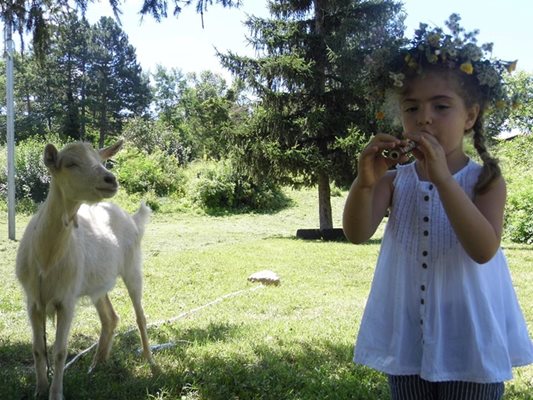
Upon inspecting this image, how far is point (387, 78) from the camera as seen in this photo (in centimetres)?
207

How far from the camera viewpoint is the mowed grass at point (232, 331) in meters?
3.58

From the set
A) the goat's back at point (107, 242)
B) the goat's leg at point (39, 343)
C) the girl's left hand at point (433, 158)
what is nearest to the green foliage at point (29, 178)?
the goat's back at point (107, 242)

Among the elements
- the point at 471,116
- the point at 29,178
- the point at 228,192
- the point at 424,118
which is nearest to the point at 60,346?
the point at 424,118

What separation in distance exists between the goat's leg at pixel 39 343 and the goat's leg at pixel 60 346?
0.13 metres

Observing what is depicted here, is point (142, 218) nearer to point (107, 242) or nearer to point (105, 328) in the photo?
point (107, 242)

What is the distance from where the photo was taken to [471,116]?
197cm

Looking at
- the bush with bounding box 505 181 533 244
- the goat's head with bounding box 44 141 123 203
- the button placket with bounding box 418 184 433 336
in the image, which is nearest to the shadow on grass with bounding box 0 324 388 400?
the goat's head with bounding box 44 141 123 203

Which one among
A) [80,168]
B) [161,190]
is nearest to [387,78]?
[80,168]

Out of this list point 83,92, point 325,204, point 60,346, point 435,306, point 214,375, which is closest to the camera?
point 435,306

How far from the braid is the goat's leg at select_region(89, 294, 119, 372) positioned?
330 centimetres

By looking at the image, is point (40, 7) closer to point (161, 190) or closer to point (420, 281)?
point (420, 281)

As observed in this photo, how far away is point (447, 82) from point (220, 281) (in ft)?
Result: 22.1

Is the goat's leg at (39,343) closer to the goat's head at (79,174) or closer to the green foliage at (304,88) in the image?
the goat's head at (79,174)

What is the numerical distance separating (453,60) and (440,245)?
0.68 m
